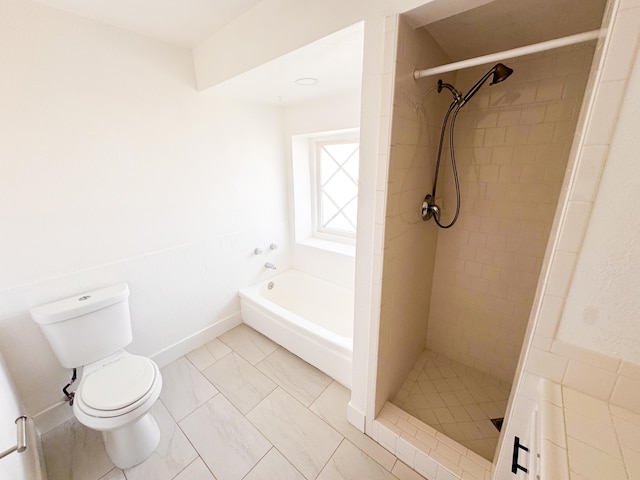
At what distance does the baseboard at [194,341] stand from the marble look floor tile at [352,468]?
1398 millimetres

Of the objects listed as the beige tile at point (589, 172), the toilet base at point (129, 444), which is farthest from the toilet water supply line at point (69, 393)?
the beige tile at point (589, 172)

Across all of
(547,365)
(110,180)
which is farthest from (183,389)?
(547,365)

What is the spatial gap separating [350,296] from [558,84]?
1.98 metres

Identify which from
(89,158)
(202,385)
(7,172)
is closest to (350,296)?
(202,385)

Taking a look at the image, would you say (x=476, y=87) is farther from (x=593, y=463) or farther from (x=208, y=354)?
(x=208, y=354)

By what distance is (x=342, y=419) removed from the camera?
159 centimetres

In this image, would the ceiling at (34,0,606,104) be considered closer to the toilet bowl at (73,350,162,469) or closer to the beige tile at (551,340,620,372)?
the beige tile at (551,340,620,372)

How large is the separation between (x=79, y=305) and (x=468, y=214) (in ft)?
7.90

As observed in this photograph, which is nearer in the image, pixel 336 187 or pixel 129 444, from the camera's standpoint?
pixel 129 444

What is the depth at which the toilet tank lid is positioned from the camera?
134 centimetres

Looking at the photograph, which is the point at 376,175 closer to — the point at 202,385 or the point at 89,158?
the point at 89,158

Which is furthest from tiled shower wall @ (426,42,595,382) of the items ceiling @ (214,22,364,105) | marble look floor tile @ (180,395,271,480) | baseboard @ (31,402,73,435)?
baseboard @ (31,402,73,435)

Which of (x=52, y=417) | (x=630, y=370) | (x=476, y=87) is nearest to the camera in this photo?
(x=630, y=370)

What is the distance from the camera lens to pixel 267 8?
1.25 m
